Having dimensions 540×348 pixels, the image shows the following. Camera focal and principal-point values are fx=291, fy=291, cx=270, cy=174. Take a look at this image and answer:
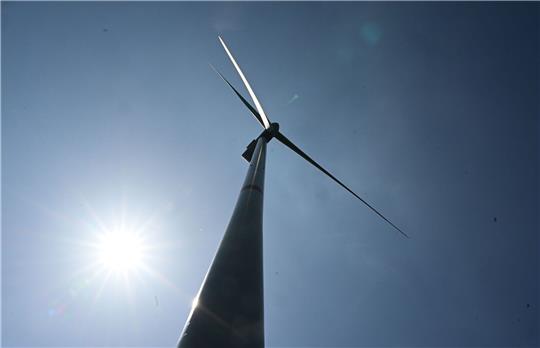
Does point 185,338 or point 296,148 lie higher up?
point 296,148

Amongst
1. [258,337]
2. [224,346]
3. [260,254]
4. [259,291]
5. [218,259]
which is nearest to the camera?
[224,346]

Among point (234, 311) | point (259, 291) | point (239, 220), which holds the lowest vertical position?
point (234, 311)

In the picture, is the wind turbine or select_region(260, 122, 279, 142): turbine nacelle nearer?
the wind turbine

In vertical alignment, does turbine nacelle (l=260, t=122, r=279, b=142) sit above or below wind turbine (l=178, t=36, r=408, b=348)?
above

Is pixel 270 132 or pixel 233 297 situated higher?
pixel 270 132

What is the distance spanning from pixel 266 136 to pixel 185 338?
1474cm

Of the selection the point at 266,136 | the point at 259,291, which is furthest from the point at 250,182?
the point at 266,136

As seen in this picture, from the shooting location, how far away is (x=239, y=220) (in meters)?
8.03

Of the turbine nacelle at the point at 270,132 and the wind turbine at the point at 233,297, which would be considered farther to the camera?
the turbine nacelle at the point at 270,132

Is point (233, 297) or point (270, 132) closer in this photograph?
point (233, 297)

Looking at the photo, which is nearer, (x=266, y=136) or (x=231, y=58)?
(x=266, y=136)

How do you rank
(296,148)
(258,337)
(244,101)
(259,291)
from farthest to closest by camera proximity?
(244,101) < (296,148) < (259,291) < (258,337)

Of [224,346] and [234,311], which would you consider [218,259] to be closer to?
[234,311]

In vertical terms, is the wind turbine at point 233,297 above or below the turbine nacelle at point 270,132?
below
